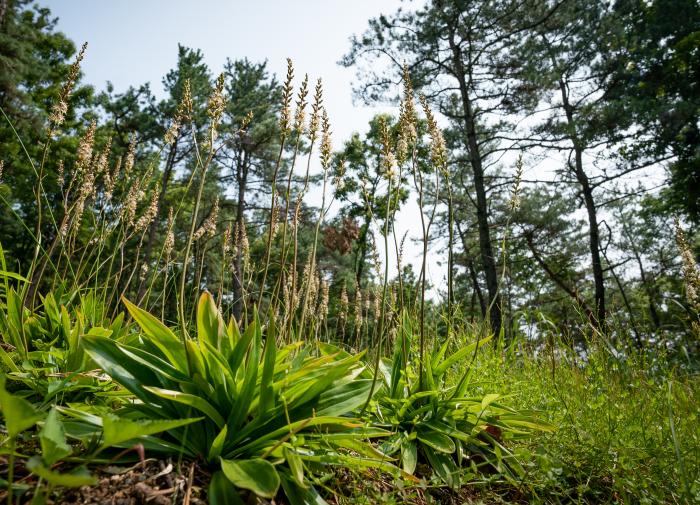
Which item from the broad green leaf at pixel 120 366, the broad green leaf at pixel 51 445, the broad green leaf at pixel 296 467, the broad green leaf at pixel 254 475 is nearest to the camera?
the broad green leaf at pixel 51 445

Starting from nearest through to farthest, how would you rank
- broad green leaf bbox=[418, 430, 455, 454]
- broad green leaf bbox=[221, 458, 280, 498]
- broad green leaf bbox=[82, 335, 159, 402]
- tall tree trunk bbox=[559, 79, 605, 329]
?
broad green leaf bbox=[221, 458, 280, 498] → broad green leaf bbox=[82, 335, 159, 402] → broad green leaf bbox=[418, 430, 455, 454] → tall tree trunk bbox=[559, 79, 605, 329]

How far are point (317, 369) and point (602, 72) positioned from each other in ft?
48.8

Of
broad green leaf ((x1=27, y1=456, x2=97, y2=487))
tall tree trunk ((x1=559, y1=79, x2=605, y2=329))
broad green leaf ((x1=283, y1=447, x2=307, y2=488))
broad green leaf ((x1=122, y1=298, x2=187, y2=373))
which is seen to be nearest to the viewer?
broad green leaf ((x1=27, y1=456, x2=97, y2=487))

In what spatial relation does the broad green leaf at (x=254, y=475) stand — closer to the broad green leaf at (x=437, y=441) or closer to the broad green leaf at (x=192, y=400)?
the broad green leaf at (x=192, y=400)

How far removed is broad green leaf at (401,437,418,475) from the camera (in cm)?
179

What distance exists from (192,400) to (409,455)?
3.63ft

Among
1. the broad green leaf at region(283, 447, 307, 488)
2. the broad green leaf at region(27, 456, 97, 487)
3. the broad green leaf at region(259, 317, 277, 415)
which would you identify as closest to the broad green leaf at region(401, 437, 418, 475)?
the broad green leaf at region(283, 447, 307, 488)

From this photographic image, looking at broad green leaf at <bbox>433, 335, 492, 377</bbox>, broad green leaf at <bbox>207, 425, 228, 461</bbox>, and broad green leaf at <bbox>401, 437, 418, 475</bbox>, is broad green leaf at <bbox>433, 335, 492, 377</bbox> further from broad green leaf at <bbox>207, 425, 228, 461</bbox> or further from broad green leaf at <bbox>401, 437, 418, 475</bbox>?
broad green leaf at <bbox>207, 425, 228, 461</bbox>

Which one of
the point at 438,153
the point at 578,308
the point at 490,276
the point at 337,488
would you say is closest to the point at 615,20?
the point at 490,276

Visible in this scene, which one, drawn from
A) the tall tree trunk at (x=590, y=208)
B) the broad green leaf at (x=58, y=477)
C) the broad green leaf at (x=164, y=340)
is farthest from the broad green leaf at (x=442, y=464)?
the tall tree trunk at (x=590, y=208)

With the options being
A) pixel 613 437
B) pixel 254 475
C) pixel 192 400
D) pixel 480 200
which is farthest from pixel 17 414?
pixel 480 200

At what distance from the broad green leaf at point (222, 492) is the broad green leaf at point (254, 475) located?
0.16 feet

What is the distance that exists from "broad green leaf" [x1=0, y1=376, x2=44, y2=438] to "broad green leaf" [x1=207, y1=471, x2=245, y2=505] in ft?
2.18

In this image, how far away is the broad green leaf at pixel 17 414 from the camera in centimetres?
84
